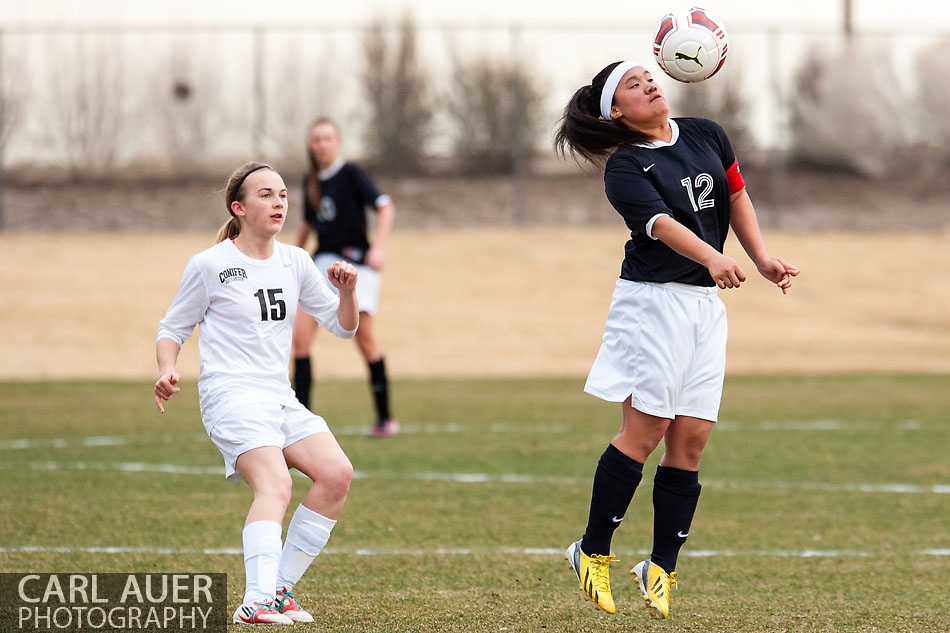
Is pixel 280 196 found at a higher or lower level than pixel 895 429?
higher

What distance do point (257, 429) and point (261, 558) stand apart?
46cm

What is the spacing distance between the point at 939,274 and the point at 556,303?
6868mm

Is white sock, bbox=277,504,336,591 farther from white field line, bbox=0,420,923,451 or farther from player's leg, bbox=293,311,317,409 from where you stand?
white field line, bbox=0,420,923,451

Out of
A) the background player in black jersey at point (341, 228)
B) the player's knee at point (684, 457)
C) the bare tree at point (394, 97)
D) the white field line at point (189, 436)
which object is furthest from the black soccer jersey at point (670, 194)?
the bare tree at point (394, 97)

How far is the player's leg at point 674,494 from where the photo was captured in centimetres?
474

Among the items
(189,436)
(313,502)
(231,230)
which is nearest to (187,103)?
(189,436)

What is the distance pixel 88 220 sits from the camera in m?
22.6

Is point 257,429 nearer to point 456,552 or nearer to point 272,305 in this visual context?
point 272,305

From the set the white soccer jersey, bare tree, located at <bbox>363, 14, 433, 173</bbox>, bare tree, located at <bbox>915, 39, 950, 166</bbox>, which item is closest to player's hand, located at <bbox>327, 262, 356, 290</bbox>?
the white soccer jersey

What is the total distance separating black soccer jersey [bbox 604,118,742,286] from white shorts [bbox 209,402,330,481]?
54.0 inches

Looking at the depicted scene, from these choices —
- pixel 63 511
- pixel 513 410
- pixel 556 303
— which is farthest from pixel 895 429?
pixel 556 303

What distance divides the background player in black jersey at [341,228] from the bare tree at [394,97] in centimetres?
1419

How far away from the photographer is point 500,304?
19.9 meters

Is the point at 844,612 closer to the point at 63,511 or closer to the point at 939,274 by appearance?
the point at 63,511
